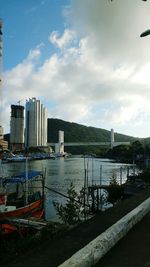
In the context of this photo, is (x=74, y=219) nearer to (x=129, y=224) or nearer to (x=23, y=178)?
(x=129, y=224)

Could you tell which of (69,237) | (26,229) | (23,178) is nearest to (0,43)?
(23,178)

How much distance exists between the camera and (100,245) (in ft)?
22.0

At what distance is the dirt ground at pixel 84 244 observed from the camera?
6242 mm

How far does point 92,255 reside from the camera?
617 centimetres

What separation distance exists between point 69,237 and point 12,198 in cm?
2600

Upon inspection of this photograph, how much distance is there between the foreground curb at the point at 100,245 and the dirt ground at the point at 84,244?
0.42 feet

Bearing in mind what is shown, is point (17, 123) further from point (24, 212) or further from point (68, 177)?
point (24, 212)

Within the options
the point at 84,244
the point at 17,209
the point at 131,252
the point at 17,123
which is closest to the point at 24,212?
the point at 17,209

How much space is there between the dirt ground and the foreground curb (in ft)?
0.42

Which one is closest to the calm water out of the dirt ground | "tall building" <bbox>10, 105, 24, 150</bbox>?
the dirt ground

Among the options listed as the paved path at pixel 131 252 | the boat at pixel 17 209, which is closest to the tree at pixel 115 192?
the boat at pixel 17 209

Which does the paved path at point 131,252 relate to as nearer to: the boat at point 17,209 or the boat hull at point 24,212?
the boat at point 17,209

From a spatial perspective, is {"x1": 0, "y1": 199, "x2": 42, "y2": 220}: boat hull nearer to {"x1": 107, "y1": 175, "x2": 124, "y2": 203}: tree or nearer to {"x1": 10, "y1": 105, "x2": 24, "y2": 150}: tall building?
{"x1": 107, "y1": 175, "x2": 124, "y2": 203}: tree

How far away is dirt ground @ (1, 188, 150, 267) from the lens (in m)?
6.24
